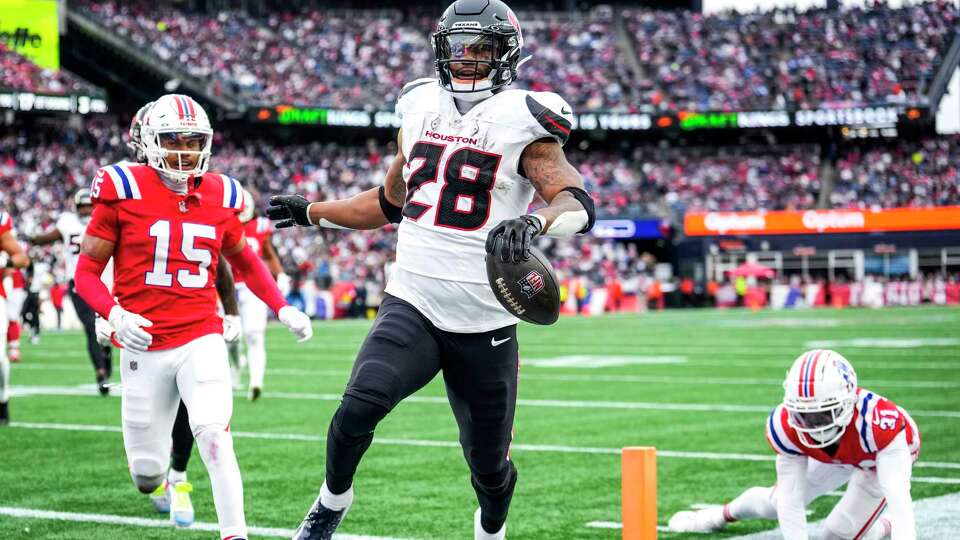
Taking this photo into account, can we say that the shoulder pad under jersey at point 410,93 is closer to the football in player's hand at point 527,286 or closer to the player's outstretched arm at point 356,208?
the player's outstretched arm at point 356,208

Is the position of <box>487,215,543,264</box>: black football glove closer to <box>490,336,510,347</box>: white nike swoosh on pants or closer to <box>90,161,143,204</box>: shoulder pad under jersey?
<box>490,336,510,347</box>: white nike swoosh on pants

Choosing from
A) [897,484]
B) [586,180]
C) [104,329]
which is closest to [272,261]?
[104,329]

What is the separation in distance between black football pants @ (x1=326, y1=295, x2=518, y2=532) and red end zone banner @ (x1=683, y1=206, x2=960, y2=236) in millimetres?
34872

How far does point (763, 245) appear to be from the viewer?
38688 millimetres

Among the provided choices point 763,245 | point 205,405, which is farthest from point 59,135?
point 205,405

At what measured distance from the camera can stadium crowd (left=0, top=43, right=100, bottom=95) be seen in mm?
31609

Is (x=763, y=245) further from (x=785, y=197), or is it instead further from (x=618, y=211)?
(x=618, y=211)

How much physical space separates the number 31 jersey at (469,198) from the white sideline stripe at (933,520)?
2068 millimetres

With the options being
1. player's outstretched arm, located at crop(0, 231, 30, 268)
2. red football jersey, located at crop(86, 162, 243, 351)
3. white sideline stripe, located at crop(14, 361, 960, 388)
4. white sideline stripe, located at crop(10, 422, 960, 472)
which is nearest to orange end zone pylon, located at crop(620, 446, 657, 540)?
red football jersey, located at crop(86, 162, 243, 351)

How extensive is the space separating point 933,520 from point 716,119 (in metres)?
35.9

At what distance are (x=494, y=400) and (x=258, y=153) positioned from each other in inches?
1365

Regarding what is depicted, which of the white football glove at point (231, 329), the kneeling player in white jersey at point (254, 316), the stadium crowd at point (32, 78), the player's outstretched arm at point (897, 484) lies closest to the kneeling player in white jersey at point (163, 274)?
the white football glove at point (231, 329)

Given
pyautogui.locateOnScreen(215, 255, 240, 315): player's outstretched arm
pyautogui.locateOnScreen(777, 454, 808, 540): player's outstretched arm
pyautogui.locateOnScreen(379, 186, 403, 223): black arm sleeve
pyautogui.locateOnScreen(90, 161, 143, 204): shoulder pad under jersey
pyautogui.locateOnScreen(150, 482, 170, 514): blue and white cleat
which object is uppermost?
pyautogui.locateOnScreen(90, 161, 143, 204): shoulder pad under jersey

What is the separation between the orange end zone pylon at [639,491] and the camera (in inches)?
140
